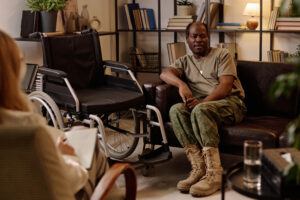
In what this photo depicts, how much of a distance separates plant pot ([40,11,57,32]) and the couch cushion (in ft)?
5.34

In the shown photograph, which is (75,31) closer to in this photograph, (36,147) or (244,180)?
(244,180)

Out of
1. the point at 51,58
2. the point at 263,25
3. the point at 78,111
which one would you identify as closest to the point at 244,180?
the point at 78,111

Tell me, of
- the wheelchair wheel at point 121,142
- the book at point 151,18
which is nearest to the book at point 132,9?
the book at point 151,18

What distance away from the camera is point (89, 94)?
137 inches

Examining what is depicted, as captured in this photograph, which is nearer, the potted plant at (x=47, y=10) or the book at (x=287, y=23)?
the potted plant at (x=47, y=10)

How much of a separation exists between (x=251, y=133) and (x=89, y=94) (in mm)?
1139

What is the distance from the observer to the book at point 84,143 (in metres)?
1.90

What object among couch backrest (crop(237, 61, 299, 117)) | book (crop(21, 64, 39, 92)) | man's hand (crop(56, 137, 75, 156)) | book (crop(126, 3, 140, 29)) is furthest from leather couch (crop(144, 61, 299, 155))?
book (crop(126, 3, 140, 29))

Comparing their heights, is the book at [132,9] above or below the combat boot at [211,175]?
above

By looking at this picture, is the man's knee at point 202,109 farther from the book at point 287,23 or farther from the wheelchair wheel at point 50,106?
the book at point 287,23

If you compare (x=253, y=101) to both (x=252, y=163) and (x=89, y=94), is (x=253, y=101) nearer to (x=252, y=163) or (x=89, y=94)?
(x=89, y=94)

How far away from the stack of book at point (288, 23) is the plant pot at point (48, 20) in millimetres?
1931

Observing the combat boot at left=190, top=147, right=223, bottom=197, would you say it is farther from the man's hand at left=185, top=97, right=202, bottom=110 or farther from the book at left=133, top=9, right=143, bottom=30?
the book at left=133, top=9, right=143, bottom=30

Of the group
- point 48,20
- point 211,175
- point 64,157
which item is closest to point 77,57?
point 48,20
